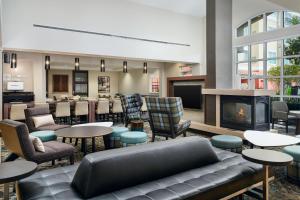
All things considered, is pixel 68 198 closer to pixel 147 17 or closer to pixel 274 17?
pixel 147 17

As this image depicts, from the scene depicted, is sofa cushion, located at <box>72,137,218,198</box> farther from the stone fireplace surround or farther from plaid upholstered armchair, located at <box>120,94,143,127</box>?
plaid upholstered armchair, located at <box>120,94,143,127</box>

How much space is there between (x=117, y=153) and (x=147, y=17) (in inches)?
274

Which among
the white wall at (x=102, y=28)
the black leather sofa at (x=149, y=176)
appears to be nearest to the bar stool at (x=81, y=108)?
the white wall at (x=102, y=28)

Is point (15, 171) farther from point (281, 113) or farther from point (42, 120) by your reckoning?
point (281, 113)

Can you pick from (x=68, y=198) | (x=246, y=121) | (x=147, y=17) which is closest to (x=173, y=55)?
(x=147, y=17)

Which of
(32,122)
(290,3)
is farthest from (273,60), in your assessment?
(32,122)

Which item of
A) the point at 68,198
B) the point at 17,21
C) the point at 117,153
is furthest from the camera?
the point at 17,21

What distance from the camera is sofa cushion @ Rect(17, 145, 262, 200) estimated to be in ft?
6.26

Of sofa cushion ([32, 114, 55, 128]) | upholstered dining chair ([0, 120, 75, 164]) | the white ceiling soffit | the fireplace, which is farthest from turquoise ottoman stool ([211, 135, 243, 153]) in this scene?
sofa cushion ([32, 114, 55, 128])

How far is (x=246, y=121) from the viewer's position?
17.5 feet

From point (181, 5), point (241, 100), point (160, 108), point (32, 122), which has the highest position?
point (181, 5)

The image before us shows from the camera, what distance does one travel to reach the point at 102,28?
23.8 feet

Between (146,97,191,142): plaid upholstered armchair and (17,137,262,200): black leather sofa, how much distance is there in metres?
2.20

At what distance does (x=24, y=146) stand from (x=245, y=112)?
14.9ft
